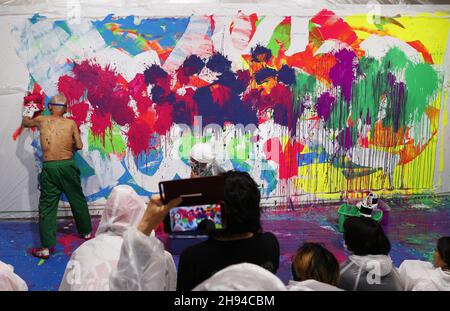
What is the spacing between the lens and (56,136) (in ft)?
12.6

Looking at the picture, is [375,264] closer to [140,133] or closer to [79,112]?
[140,133]

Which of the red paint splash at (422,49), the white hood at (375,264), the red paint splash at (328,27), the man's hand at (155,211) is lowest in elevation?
the white hood at (375,264)

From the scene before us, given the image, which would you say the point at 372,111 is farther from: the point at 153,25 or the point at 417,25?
the point at 153,25

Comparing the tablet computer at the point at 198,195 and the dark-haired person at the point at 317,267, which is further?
the dark-haired person at the point at 317,267

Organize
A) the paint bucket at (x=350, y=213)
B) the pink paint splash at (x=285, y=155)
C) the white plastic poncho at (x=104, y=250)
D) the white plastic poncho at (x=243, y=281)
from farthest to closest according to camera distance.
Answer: the pink paint splash at (x=285, y=155)
the paint bucket at (x=350, y=213)
the white plastic poncho at (x=104, y=250)
the white plastic poncho at (x=243, y=281)

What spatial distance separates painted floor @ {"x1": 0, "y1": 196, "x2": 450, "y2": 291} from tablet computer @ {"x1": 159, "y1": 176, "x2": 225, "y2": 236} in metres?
1.61

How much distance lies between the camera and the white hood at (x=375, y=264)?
2.03 metres

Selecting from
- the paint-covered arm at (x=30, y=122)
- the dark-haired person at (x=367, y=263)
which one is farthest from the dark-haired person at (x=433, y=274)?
the paint-covered arm at (x=30, y=122)

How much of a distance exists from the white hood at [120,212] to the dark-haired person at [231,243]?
49 cm

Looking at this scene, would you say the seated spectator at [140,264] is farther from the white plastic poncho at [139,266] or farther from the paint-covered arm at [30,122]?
the paint-covered arm at [30,122]

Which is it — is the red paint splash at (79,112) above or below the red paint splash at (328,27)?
below
